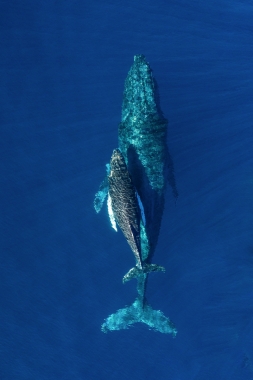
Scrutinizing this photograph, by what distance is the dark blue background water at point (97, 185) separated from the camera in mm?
10000

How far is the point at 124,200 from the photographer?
26.9ft

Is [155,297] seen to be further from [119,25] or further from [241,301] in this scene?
[119,25]

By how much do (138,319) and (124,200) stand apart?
144 inches

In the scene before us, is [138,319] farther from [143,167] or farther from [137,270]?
[143,167]

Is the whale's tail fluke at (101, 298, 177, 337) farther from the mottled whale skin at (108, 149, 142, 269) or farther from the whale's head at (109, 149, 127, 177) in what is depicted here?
the whale's head at (109, 149, 127, 177)

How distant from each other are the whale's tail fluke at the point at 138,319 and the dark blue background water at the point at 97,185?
0.39m

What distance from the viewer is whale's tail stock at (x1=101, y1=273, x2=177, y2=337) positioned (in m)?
9.86

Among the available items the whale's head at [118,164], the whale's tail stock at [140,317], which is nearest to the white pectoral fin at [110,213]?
the whale's head at [118,164]

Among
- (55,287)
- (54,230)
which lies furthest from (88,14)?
(55,287)

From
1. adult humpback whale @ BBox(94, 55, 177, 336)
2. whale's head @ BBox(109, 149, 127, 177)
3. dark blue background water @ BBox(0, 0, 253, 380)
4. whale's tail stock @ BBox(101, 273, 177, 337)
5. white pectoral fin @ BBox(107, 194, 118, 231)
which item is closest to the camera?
whale's head @ BBox(109, 149, 127, 177)

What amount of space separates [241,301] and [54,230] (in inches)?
220

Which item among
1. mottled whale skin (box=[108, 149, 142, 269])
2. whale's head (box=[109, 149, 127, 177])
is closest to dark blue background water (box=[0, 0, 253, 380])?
mottled whale skin (box=[108, 149, 142, 269])

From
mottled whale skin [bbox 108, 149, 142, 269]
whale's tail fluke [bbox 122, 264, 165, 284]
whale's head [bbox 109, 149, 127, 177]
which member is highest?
whale's head [bbox 109, 149, 127, 177]

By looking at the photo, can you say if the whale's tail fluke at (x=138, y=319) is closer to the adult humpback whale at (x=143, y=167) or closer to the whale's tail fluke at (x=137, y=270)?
the adult humpback whale at (x=143, y=167)
